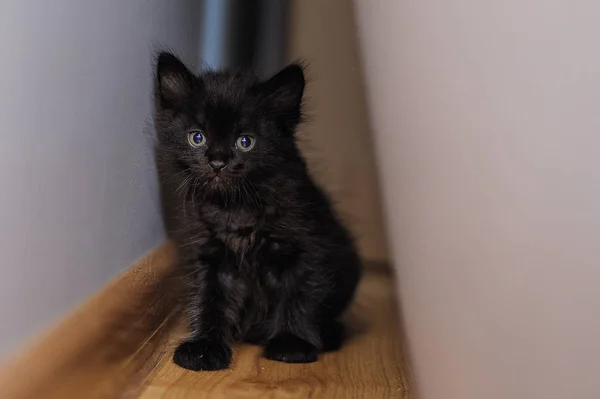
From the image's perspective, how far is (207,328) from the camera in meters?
1.23

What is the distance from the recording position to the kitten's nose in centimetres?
116

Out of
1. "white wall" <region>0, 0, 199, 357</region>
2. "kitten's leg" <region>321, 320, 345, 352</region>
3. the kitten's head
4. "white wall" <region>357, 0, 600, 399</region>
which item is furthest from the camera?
"kitten's leg" <region>321, 320, 345, 352</region>

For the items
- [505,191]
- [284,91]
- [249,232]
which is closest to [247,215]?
[249,232]

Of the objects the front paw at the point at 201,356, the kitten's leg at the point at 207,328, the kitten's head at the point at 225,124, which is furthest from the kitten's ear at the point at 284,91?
the front paw at the point at 201,356

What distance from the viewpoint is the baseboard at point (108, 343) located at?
770 mm

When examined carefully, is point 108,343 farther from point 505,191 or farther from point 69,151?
point 505,191

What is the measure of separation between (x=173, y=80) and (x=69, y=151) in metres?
0.41

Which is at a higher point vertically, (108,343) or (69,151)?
(69,151)

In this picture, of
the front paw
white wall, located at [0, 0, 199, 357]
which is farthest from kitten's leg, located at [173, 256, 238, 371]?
white wall, located at [0, 0, 199, 357]

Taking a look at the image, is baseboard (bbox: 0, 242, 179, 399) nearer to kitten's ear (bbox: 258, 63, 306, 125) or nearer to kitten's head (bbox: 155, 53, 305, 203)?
kitten's head (bbox: 155, 53, 305, 203)

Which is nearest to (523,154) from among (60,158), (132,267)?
(60,158)

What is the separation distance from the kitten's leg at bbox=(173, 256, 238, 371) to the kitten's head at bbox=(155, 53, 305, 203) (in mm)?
190

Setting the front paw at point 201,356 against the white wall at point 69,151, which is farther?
the front paw at point 201,356

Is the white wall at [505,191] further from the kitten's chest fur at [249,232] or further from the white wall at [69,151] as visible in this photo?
the kitten's chest fur at [249,232]
